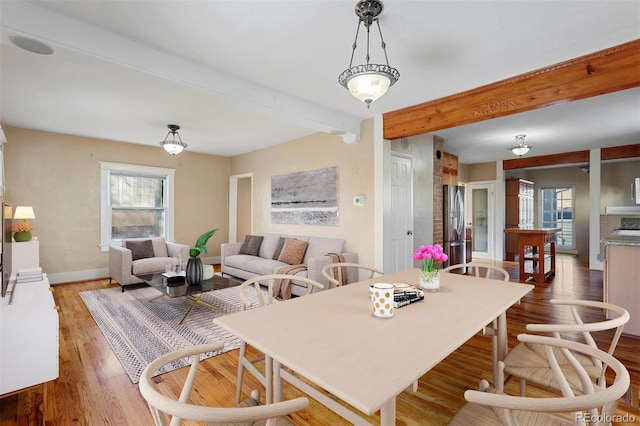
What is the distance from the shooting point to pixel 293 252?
4.79m

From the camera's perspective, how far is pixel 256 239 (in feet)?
18.7

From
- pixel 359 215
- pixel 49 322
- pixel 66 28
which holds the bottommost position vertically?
pixel 49 322

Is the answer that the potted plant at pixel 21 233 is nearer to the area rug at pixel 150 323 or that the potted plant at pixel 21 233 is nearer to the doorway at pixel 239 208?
the area rug at pixel 150 323

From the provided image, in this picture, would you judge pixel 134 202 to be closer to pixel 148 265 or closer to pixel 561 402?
pixel 148 265

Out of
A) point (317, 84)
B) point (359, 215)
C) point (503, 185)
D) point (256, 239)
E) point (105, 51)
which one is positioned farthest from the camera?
point (503, 185)

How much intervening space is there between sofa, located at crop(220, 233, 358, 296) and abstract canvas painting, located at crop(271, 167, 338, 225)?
37 centimetres

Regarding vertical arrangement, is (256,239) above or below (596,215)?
below

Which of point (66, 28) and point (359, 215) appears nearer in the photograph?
point (66, 28)

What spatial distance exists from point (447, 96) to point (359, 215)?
188cm

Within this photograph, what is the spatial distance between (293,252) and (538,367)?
3554 millimetres

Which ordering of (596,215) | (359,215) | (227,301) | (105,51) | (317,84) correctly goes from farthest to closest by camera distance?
(596,215) < (359,215) < (227,301) < (317,84) < (105,51)

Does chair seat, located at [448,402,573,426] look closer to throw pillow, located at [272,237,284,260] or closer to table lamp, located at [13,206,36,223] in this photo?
throw pillow, located at [272,237,284,260]

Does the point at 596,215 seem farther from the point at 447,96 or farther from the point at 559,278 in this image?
the point at 447,96

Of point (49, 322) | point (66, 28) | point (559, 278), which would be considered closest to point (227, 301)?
point (49, 322)
